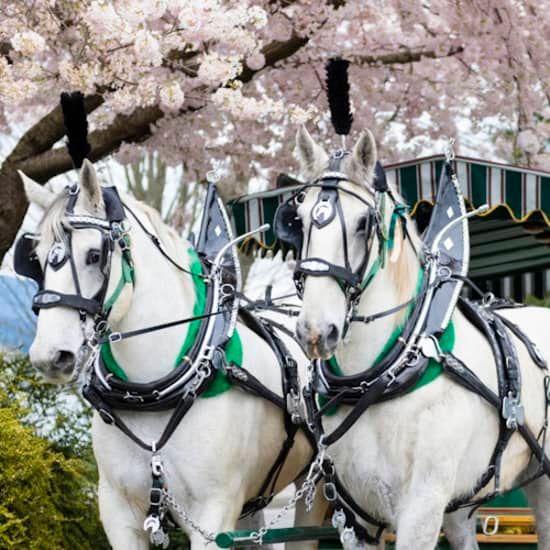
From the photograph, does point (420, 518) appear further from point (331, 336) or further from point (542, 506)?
point (542, 506)

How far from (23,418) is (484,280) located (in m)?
4.25

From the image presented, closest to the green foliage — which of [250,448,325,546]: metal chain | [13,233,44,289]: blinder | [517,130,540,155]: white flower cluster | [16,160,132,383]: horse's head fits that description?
[250,448,325,546]: metal chain

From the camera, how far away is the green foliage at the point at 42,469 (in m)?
6.03

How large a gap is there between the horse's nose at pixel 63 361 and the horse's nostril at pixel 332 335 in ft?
3.14

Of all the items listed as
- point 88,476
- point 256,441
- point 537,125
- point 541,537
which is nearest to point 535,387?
point 541,537

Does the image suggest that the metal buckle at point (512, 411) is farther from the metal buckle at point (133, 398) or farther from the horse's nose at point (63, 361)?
the horse's nose at point (63, 361)

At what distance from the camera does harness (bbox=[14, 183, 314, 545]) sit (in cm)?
450

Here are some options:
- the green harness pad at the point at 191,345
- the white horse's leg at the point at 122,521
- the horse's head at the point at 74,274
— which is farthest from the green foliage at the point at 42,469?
the horse's head at the point at 74,274

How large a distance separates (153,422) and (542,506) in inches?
76.7

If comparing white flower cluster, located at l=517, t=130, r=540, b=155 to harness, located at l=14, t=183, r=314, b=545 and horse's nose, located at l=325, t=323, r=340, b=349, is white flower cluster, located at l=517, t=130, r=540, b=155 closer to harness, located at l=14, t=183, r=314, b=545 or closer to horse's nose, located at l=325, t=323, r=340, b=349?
harness, located at l=14, t=183, r=314, b=545

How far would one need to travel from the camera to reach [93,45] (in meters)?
8.19

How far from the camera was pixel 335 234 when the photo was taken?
13.9 ft

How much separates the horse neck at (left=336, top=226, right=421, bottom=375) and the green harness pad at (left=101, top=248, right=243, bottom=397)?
0.55 metres

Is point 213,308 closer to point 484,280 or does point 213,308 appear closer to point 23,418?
point 23,418
